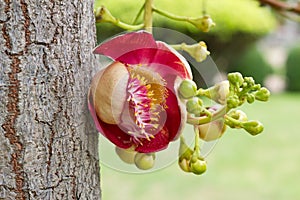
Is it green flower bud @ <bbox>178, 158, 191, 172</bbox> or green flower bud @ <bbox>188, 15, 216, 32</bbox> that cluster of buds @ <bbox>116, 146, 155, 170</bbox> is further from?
green flower bud @ <bbox>188, 15, 216, 32</bbox>

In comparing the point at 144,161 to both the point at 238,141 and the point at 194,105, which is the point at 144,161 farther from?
the point at 238,141

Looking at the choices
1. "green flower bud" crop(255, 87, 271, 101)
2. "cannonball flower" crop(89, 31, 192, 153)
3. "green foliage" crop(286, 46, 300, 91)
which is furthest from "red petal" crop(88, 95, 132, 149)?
"green foliage" crop(286, 46, 300, 91)

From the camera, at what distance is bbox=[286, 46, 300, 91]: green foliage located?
308 inches

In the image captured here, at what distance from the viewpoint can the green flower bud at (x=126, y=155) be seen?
1.54 feet

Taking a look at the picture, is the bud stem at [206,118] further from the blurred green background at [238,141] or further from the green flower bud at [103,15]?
the blurred green background at [238,141]

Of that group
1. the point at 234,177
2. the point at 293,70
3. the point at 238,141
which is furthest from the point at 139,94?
the point at 293,70

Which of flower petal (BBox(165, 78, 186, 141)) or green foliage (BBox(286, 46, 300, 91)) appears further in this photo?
green foliage (BBox(286, 46, 300, 91))

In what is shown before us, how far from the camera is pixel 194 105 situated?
44 cm

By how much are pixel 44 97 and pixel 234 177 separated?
3486mm

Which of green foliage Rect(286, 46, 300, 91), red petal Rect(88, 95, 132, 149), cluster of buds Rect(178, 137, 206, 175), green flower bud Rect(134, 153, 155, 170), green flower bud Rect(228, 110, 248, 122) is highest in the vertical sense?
red petal Rect(88, 95, 132, 149)

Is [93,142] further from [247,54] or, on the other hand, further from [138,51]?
[247,54]

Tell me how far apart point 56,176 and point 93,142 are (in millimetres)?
41

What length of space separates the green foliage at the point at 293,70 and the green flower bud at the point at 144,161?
756 centimetres

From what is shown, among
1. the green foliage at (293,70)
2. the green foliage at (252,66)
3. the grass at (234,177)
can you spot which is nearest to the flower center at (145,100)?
the grass at (234,177)
